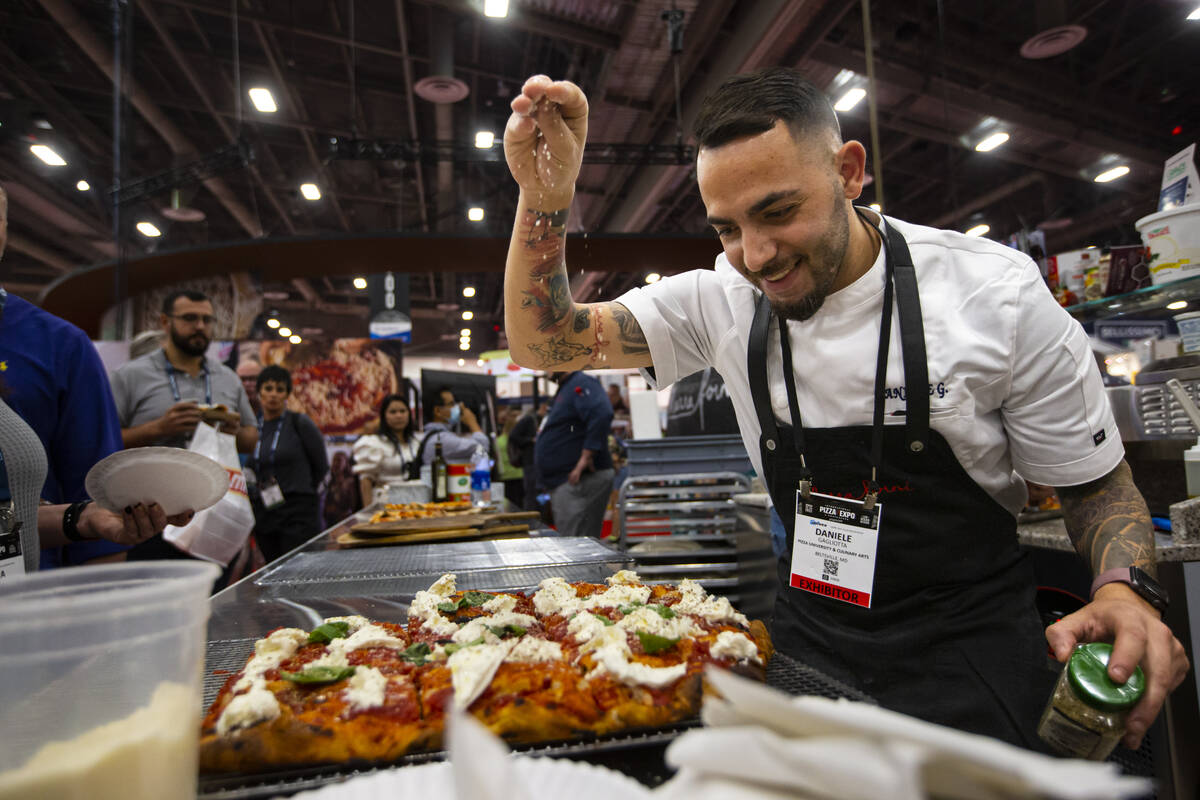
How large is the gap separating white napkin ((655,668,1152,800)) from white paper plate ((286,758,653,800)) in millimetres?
92

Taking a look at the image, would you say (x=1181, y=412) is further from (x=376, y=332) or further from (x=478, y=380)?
(x=376, y=332)

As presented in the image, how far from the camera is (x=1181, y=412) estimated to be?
7.19ft

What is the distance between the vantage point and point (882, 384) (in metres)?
1.30

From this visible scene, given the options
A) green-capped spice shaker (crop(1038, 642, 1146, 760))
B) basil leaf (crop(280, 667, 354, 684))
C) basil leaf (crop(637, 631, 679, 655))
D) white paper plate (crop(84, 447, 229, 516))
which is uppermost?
white paper plate (crop(84, 447, 229, 516))

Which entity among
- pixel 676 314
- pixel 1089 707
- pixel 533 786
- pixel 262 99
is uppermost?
pixel 262 99

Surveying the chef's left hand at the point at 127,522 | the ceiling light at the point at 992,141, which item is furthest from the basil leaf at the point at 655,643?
the ceiling light at the point at 992,141

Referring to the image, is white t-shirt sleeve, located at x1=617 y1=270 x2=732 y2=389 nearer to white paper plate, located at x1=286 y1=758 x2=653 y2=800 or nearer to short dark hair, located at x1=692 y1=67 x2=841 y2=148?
short dark hair, located at x1=692 y1=67 x2=841 y2=148

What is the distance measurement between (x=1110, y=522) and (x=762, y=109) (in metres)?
1.04

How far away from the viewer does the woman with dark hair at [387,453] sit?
5.04 m

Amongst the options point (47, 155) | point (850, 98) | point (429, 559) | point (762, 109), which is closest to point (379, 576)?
point (429, 559)

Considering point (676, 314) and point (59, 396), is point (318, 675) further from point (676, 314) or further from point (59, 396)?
point (59, 396)

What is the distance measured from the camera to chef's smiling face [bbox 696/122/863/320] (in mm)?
1226

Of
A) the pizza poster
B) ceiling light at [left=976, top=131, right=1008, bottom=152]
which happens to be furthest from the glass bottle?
ceiling light at [left=976, top=131, right=1008, bottom=152]

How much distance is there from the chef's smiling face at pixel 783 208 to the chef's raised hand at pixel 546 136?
27cm
